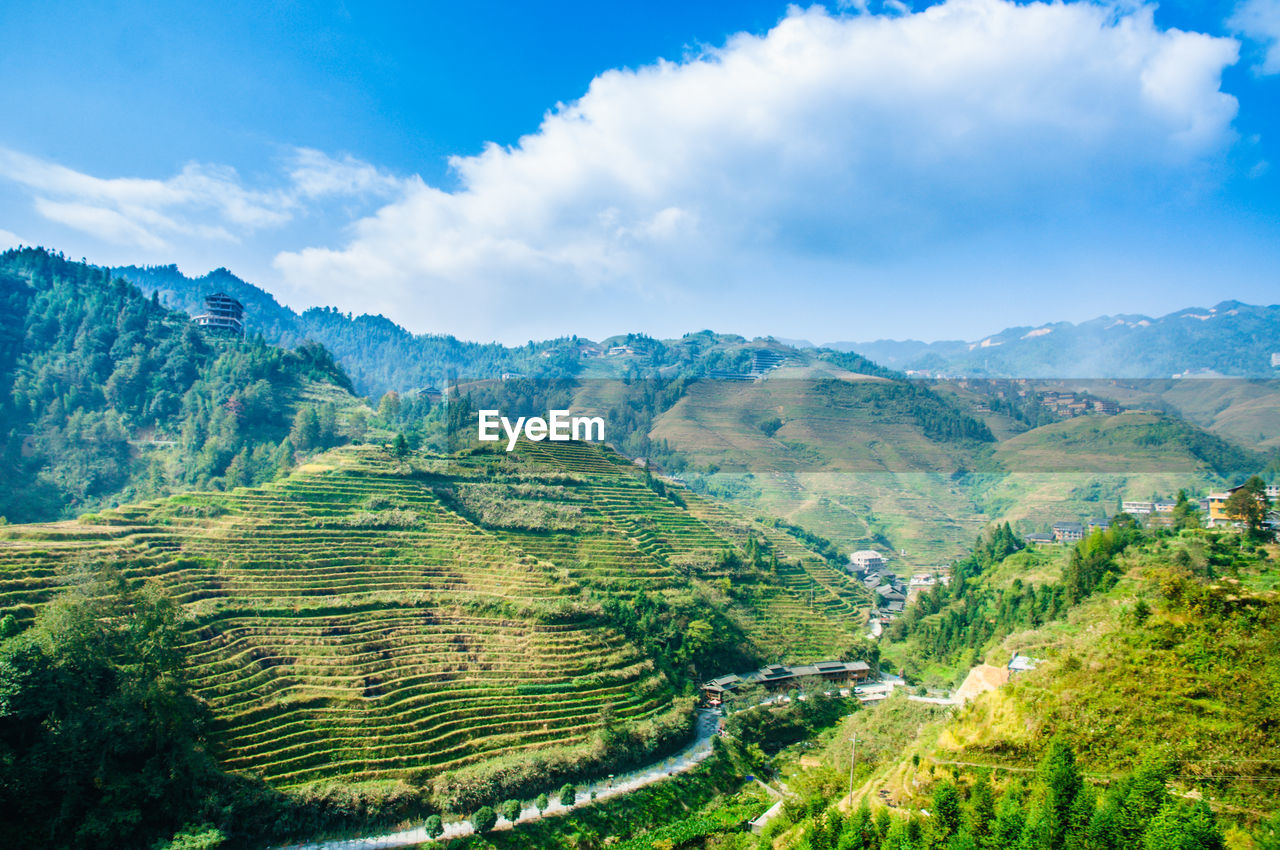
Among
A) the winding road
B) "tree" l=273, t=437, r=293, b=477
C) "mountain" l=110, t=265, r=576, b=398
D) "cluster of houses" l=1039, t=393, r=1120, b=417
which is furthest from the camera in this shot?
"mountain" l=110, t=265, r=576, b=398

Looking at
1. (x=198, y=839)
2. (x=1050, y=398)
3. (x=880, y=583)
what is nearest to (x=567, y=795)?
(x=198, y=839)

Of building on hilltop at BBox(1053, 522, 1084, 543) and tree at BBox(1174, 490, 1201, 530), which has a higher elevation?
tree at BBox(1174, 490, 1201, 530)

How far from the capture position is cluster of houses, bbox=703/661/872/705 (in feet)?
115

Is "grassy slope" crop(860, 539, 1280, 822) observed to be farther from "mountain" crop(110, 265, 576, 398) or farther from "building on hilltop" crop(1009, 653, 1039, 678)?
"mountain" crop(110, 265, 576, 398)

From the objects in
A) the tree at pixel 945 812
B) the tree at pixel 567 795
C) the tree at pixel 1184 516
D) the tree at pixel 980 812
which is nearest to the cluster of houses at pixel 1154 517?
the tree at pixel 1184 516

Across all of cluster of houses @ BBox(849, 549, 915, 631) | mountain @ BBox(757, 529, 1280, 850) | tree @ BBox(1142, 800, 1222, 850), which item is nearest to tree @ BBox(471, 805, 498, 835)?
mountain @ BBox(757, 529, 1280, 850)

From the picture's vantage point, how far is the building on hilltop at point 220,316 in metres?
74.3

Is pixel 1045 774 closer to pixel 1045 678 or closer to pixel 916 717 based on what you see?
pixel 1045 678

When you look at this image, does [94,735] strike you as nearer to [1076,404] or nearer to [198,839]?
[198,839]

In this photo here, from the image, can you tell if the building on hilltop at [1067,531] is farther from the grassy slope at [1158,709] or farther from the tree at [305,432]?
the tree at [305,432]

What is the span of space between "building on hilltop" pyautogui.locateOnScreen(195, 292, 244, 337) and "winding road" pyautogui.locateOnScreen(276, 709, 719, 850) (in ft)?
220

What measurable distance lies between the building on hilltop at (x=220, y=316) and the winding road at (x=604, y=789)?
220ft

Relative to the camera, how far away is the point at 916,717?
27.8 metres

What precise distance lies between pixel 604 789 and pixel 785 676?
46.2 ft
